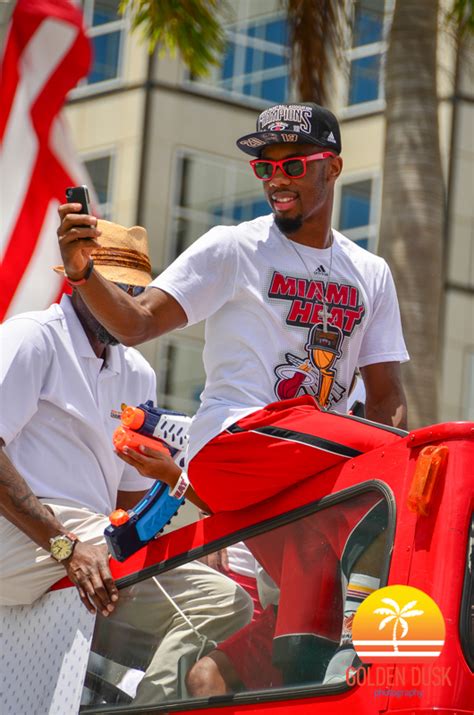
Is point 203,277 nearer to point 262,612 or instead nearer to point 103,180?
point 262,612

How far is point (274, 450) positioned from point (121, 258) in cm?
179

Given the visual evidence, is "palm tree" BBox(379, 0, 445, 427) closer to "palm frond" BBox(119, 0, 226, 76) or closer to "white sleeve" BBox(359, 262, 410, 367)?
"palm frond" BBox(119, 0, 226, 76)

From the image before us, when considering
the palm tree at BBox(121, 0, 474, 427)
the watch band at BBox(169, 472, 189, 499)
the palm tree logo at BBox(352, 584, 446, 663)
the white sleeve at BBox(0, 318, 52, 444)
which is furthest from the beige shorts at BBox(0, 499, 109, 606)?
the palm tree at BBox(121, 0, 474, 427)

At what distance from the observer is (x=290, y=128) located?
182 inches

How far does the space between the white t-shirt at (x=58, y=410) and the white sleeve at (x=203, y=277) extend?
920 millimetres

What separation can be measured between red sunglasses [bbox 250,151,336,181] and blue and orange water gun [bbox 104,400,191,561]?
2.80 feet

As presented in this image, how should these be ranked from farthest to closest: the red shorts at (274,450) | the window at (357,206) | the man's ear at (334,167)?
the window at (357,206) < the man's ear at (334,167) < the red shorts at (274,450)

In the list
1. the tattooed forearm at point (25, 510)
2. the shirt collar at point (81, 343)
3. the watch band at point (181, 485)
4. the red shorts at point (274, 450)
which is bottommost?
the tattooed forearm at point (25, 510)

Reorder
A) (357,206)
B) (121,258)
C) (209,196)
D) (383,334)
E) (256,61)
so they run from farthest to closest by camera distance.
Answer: (256,61)
(357,206)
(209,196)
(121,258)
(383,334)

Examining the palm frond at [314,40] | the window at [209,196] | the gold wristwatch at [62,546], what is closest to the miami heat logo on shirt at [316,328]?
the gold wristwatch at [62,546]

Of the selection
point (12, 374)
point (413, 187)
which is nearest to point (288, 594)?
point (12, 374)

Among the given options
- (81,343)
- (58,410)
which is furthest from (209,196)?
(58,410)

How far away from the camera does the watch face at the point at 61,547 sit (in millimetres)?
4844

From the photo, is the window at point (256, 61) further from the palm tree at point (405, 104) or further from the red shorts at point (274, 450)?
the red shorts at point (274, 450)
